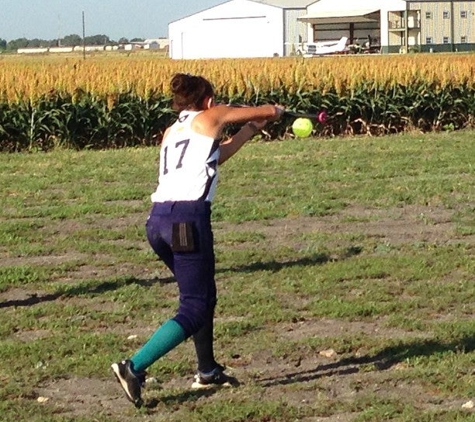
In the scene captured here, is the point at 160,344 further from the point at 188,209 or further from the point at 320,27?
the point at 320,27

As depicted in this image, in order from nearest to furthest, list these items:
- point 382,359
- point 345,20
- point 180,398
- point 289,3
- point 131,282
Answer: point 180,398
point 382,359
point 131,282
point 345,20
point 289,3

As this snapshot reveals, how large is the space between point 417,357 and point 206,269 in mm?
1586

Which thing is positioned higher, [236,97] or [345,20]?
[345,20]

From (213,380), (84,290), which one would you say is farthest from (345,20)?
(213,380)

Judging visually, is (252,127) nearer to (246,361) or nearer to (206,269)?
(206,269)

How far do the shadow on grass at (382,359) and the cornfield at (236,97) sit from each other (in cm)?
1355

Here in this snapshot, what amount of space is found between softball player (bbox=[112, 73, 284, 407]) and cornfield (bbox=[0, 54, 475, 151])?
14.0m

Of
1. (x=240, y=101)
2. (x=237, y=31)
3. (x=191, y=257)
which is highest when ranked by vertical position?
(x=237, y=31)

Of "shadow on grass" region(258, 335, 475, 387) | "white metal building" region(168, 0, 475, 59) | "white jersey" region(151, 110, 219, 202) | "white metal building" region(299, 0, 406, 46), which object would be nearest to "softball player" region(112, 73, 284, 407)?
"white jersey" region(151, 110, 219, 202)

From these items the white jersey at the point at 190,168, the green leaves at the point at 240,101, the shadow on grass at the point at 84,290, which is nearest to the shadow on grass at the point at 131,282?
the shadow on grass at the point at 84,290

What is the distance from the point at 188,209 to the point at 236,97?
1590 centimetres

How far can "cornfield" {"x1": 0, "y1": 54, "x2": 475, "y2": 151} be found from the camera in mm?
19547

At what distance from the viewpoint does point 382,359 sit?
259 inches

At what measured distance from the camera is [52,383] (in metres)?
6.21
